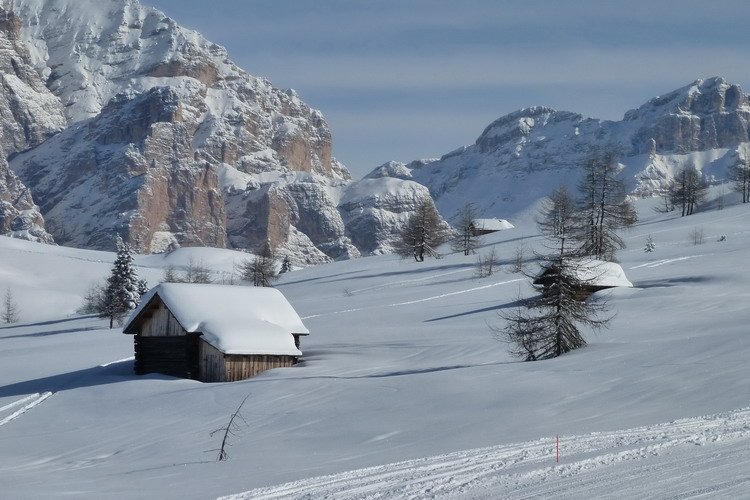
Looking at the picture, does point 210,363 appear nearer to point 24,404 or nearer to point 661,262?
point 24,404

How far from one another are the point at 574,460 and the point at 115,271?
189 ft

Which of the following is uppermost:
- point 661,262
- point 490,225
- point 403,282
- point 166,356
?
point 490,225

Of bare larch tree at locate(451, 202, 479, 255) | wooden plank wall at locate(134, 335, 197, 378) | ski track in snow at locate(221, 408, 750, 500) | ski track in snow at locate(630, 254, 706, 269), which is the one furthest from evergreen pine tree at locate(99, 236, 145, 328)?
ski track in snow at locate(221, 408, 750, 500)

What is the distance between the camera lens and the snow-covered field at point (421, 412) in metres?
14.1

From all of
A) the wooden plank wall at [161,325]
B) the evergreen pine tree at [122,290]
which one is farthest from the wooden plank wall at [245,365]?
the evergreen pine tree at [122,290]

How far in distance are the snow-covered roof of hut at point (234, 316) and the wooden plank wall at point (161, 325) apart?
0.49 metres

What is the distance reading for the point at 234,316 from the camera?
38.0 m

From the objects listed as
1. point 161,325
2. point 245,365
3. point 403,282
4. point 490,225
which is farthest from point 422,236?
point 245,365

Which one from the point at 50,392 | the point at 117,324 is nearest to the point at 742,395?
the point at 50,392

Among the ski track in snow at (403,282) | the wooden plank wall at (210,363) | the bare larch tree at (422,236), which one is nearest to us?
the wooden plank wall at (210,363)

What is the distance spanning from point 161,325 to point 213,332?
3324 millimetres

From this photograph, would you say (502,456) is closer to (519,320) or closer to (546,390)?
(546,390)

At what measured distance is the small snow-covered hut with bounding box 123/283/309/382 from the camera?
3591cm

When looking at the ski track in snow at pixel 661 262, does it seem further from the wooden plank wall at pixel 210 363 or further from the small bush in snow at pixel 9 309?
the small bush in snow at pixel 9 309
